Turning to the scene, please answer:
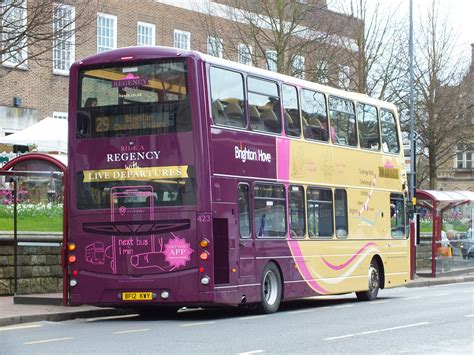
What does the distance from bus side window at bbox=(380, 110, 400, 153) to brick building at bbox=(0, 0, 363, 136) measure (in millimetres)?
10064

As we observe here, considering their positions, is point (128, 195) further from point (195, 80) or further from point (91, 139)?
point (195, 80)

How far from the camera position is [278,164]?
19.1 m

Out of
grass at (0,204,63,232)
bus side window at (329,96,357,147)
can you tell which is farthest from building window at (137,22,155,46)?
bus side window at (329,96,357,147)

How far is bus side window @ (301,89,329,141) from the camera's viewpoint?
20.3 metres

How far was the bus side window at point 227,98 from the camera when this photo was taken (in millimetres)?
17266

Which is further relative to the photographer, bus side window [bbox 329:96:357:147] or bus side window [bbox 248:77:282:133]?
bus side window [bbox 329:96:357:147]

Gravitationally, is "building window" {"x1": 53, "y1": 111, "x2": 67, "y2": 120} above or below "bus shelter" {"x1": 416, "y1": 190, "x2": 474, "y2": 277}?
above

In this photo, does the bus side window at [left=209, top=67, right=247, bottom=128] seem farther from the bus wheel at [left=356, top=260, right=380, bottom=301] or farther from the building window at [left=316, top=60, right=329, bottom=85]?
the building window at [left=316, top=60, right=329, bottom=85]

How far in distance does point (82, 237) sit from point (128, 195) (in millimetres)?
1140

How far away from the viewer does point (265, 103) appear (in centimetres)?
1889

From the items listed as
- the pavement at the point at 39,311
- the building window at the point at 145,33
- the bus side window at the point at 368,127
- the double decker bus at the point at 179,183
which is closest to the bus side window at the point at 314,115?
the double decker bus at the point at 179,183

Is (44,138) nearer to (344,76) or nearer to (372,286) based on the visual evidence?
(372,286)

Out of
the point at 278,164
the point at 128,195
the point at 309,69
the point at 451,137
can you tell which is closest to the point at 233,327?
the point at 128,195

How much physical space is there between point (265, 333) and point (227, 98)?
15.7 feet
